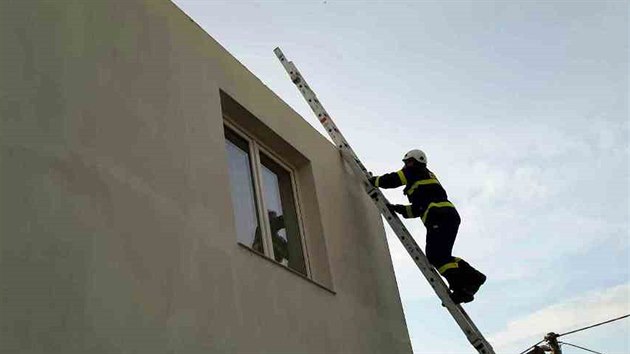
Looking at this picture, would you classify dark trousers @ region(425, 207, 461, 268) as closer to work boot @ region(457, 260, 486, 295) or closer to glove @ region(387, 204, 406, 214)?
work boot @ region(457, 260, 486, 295)

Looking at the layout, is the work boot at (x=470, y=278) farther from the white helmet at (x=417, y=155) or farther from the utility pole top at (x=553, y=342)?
the utility pole top at (x=553, y=342)

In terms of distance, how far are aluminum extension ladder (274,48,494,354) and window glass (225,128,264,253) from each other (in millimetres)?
1497

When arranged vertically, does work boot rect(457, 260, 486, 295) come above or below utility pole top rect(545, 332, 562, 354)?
below

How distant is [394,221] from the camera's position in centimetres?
641

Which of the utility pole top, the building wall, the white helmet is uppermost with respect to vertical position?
the utility pole top

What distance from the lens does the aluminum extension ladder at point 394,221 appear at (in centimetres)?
576

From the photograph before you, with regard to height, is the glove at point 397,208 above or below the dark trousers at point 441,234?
above

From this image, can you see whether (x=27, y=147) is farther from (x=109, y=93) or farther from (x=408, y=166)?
(x=408, y=166)

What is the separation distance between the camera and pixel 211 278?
405 centimetres

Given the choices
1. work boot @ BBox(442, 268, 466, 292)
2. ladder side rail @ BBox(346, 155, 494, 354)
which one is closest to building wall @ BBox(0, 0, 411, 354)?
ladder side rail @ BBox(346, 155, 494, 354)

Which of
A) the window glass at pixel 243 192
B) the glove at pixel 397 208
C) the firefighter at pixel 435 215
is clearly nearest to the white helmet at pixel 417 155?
the firefighter at pixel 435 215

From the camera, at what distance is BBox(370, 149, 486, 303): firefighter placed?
19.3 ft

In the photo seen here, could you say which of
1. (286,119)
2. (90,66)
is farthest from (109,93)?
(286,119)

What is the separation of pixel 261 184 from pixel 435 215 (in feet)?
5.30
